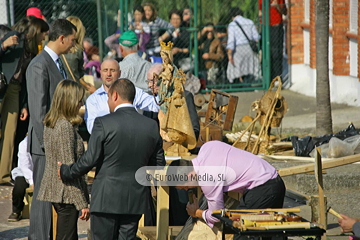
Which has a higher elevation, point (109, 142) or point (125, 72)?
point (125, 72)

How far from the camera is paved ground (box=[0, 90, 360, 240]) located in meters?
6.89

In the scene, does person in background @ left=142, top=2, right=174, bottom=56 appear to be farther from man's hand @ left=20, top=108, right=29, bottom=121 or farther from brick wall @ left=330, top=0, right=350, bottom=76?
man's hand @ left=20, top=108, right=29, bottom=121

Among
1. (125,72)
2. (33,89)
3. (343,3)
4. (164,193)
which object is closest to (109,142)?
(164,193)

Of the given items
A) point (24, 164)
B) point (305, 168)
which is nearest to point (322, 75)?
point (305, 168)

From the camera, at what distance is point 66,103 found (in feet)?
17.7

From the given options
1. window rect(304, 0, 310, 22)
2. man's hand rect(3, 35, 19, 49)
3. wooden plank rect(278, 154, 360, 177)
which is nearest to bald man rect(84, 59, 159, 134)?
wooden plank rect(278, 154, 360, 177)

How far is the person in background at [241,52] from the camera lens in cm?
1486

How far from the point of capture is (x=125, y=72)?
26.9ft

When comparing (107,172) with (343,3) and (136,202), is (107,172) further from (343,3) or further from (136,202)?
(343,3)

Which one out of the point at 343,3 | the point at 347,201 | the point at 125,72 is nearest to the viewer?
the point at 347,201

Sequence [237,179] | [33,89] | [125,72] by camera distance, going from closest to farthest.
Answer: [237,179], [33,89], [125,72]

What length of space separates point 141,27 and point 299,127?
15.3 ft

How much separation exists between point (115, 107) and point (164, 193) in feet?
2.53

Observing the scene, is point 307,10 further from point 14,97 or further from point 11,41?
point 11,41
